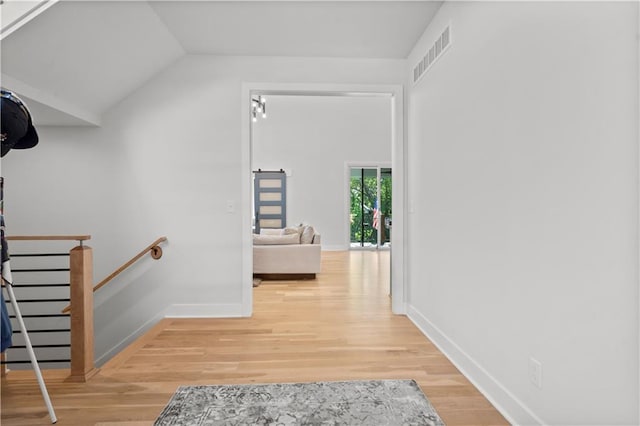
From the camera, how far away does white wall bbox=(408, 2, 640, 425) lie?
121cm

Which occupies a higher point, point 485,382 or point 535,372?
point 535,372

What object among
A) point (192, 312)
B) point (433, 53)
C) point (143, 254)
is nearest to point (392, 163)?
point (433, 53)

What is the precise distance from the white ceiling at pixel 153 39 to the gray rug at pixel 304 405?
258 cm

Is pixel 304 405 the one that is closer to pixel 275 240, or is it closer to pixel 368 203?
pixel 275 240

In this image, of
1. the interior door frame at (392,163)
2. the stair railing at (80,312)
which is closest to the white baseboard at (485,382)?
the interior door frame at (392,163)

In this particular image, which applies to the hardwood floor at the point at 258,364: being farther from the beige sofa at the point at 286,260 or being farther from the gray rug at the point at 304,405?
the beige sofa at the point at 286,260

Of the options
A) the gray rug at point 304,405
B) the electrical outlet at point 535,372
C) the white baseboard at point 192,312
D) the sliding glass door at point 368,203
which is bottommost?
the gray rug at point 304,405

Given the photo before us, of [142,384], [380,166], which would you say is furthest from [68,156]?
[380,166]

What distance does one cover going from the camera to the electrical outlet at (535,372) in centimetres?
162

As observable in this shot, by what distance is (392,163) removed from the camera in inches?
143

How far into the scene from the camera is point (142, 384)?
7.39ft

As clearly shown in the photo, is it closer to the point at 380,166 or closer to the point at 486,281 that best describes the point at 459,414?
the point at 486,281

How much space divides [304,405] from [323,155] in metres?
7.65

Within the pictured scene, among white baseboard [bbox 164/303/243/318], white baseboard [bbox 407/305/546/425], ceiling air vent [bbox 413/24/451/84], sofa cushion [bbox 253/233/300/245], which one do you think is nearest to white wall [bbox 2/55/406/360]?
white baseboard [bbox 164/303/243/318]
